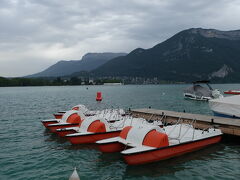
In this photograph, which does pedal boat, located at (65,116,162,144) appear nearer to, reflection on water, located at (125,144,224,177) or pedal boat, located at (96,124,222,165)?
pedal boat, located at (96,124,222,165)

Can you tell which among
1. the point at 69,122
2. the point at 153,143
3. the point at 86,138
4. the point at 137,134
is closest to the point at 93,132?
the point at 86,138

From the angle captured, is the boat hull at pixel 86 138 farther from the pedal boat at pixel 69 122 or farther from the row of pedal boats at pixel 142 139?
the pedal boat at pixel 69 122

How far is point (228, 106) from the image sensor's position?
71.2ft

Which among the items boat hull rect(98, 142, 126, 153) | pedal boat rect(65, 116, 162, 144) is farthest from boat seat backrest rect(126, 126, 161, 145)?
pedal boat rect(65, 116, 162, 144)

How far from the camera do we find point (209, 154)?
46.8ft

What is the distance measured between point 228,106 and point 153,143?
12863mm

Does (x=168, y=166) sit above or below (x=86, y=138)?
below

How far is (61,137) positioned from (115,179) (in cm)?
900

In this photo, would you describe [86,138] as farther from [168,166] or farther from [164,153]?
[168,166]

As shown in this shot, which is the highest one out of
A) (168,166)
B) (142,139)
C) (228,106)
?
(228,106)

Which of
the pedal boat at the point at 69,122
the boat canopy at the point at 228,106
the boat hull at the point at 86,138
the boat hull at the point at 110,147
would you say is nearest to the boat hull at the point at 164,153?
the boat hull at the point at 110,147

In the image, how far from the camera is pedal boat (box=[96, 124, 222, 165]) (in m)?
11.7

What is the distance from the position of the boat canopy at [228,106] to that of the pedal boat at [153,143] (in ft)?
23.2

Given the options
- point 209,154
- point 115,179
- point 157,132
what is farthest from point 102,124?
point 209,154
